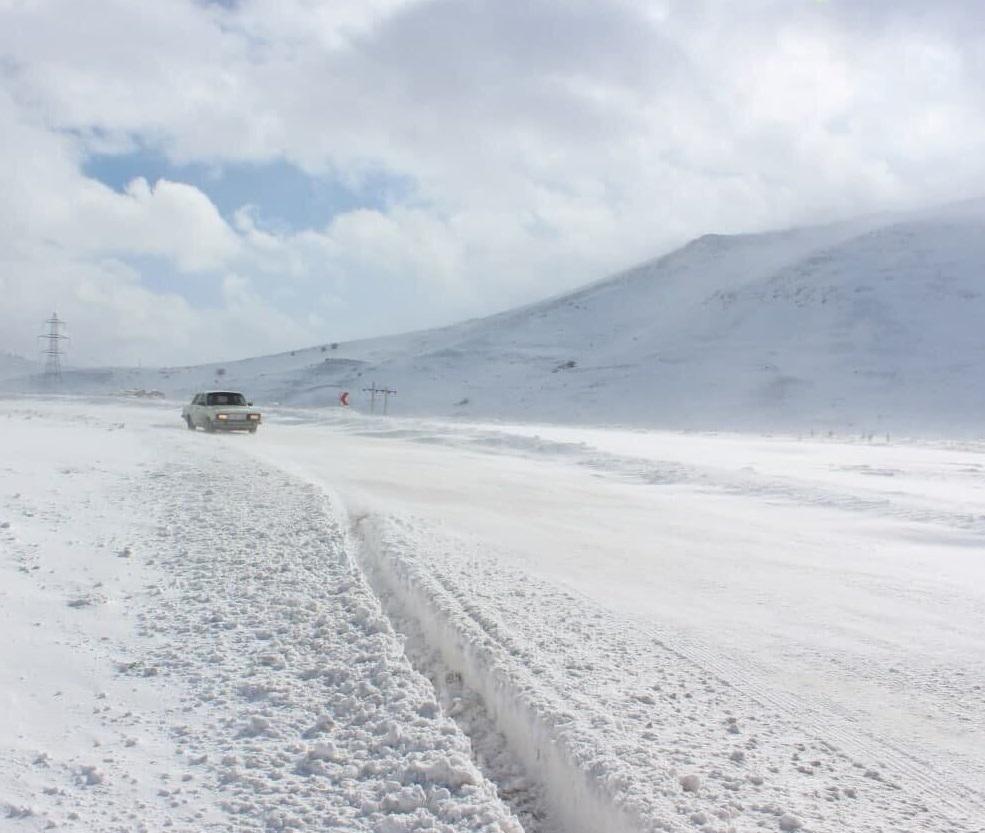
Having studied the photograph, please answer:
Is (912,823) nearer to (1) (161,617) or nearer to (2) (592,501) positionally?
(1) (161,617)

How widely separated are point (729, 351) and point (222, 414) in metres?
53.6

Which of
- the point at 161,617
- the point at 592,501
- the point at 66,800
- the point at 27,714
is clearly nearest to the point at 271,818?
the point at 66,800

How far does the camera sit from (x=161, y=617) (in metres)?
6.13

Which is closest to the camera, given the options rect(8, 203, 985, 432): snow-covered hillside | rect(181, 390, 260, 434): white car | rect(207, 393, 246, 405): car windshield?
rect(181, 390, 260, 434): white car

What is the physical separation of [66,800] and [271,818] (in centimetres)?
85

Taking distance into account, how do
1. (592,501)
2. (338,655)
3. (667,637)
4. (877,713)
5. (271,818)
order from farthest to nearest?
(592,501) < (667,637) < (338,655) < (877,713) < (271,818)

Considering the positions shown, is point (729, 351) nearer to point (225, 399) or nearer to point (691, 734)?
point (225, 399)

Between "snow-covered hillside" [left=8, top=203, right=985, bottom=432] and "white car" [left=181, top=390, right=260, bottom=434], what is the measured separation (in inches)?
1151

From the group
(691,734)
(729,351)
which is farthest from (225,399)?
(729,351)

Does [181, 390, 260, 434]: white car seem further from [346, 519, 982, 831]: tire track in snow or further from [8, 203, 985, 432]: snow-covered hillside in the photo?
[8, 203, 985, 432]: snow-covered hillside

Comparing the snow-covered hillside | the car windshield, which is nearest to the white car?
the car windshield

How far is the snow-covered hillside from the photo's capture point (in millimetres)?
57531

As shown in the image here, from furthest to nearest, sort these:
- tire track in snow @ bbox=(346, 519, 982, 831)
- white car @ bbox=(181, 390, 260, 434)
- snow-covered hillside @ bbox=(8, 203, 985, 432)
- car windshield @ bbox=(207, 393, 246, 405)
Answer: snow-covered hillside @ bbox=(8, 203, 985, 432) → car windshield @ bbox=(207, 393, 246, 405) → white car @ bbox=(181, 390, 260, 434) → tire track in snow @ bbox=(346, 519, 982, 831)

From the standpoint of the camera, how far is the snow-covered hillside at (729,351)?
189 feet
